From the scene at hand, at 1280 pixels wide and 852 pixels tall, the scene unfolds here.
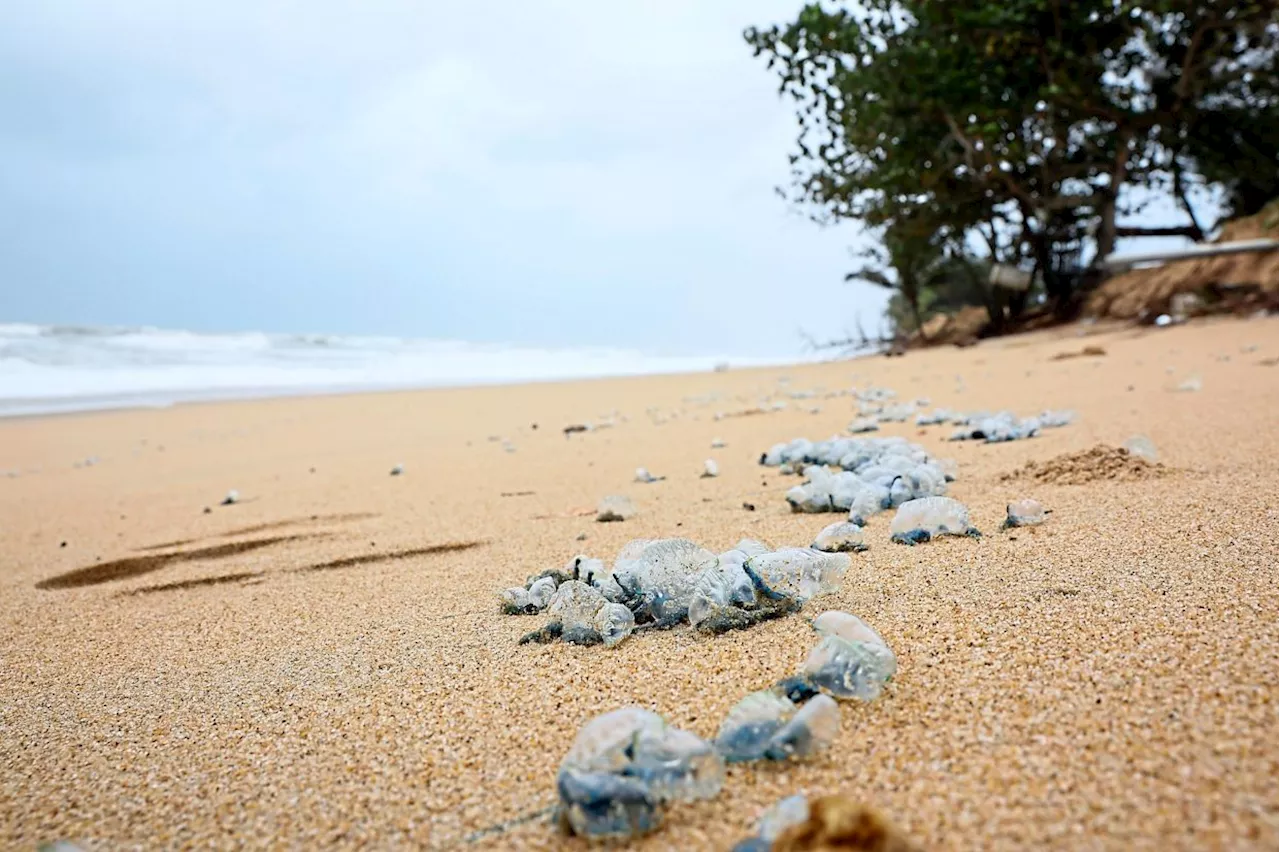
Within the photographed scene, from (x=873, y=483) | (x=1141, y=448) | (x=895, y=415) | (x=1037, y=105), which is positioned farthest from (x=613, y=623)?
(x=1037, y=105)

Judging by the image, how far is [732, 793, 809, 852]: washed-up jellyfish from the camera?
2.03 feet

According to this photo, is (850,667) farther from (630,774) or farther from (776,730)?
(630,774)

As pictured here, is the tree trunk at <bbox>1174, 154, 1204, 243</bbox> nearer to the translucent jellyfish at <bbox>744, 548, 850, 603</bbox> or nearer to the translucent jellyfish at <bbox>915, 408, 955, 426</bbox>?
the translucent jellyfish at <bbox>915, 408, 955, 426</bbox>

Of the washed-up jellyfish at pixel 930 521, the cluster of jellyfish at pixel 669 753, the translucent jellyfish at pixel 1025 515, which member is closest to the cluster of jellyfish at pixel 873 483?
the washed-up jellyfish at pixel 930 521

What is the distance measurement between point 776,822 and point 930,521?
96 centimetres

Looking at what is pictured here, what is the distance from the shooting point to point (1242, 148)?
1043 cm

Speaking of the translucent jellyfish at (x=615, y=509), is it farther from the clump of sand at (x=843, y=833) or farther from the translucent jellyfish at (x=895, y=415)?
the translucent jellyfish at (x=895, y=415)

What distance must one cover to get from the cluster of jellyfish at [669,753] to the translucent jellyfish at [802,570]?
327mm

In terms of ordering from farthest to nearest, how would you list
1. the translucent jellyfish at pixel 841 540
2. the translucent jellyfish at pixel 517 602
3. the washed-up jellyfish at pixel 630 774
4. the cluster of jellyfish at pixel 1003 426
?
1. the cluster of jellyfish at pixel 1003 426
2. the translucent jellyfish at pixel 841 540
3. the translucent jellyfish at pixel 517 602
4. the washed-up jellyfish at pixel 630 774

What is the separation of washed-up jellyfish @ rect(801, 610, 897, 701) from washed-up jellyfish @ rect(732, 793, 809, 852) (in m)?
0.21

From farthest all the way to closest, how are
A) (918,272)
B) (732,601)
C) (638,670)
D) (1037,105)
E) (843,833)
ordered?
(918,272) → (1037,105) → (732,601) → (638,670) → (843,833)

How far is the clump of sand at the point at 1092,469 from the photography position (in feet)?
6.04

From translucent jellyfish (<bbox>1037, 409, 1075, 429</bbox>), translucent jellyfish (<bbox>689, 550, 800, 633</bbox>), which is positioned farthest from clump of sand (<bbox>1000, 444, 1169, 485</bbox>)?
translucent jellyfish (<bbox>689, 550, 800, 633</bbox>)

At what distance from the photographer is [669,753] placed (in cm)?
73
